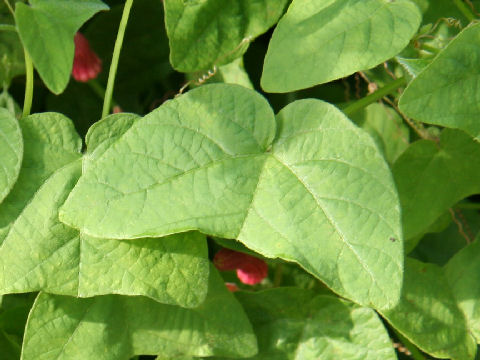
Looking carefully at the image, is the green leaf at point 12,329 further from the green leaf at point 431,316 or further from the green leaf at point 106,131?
the green leaf at point 431,316

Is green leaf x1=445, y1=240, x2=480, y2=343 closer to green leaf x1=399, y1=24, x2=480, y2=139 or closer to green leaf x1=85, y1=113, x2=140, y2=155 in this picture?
green leaf x1=399, y1=24, x2=480, y2=139

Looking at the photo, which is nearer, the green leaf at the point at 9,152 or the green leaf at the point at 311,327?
the green leaf at the point at 9,152

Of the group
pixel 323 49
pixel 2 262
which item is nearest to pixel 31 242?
pixel 2 262

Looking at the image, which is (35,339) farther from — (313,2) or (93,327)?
(313,2)

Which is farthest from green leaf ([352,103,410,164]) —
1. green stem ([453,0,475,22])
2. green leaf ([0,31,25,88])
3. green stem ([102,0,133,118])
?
green leaf ([0,31,25,88])

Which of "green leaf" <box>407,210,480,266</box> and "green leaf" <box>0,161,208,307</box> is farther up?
"green leaf" <box>0,161,208,307</box>

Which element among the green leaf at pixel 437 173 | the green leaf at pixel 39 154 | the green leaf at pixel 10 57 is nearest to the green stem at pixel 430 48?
the green leaf at pixel 437 173

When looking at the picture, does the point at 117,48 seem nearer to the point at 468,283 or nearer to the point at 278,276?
the point at 278,276
